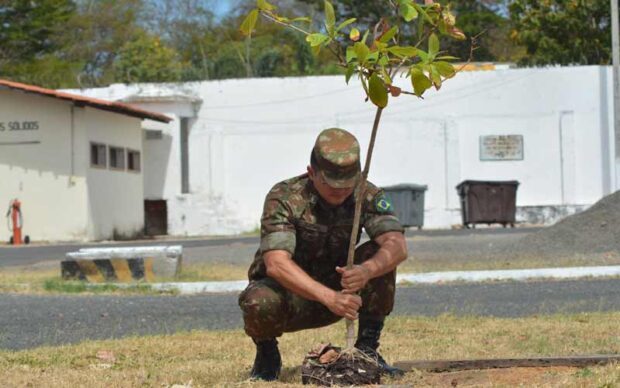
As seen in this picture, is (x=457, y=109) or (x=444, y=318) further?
(x=457, y=109)

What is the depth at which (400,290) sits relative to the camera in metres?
12.3

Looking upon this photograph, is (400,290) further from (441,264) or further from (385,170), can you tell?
(385,170)

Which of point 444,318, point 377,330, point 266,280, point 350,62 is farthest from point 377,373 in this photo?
point 444,318

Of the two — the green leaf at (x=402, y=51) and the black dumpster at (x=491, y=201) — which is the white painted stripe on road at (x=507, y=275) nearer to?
the green leaf at (x=402, y=51)

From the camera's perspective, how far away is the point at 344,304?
520 centimetres

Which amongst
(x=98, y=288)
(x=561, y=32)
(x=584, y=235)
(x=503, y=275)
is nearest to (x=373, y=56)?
(x=98, y=288)

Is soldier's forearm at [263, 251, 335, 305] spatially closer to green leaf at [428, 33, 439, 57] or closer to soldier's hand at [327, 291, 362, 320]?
soldier's hand at [327, 291, 362, 320]

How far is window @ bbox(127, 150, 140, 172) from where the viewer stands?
110 feet

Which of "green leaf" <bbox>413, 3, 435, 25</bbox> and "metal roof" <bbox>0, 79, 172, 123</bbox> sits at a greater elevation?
"metal roof" <bbox>0, 79, 172, 123</bbox>

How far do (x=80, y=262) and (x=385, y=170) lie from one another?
69.9ft

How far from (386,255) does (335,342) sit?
2389 mm

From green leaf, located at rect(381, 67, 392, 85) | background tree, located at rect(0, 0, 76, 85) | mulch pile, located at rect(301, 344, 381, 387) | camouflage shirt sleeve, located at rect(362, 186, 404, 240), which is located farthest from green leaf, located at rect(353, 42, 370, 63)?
background tree, located at rect(0, 0, 76, 85)

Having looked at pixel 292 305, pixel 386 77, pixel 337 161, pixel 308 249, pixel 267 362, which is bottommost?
pixel 267 362

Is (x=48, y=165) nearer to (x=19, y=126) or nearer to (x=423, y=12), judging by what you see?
(x=19, y=126)
